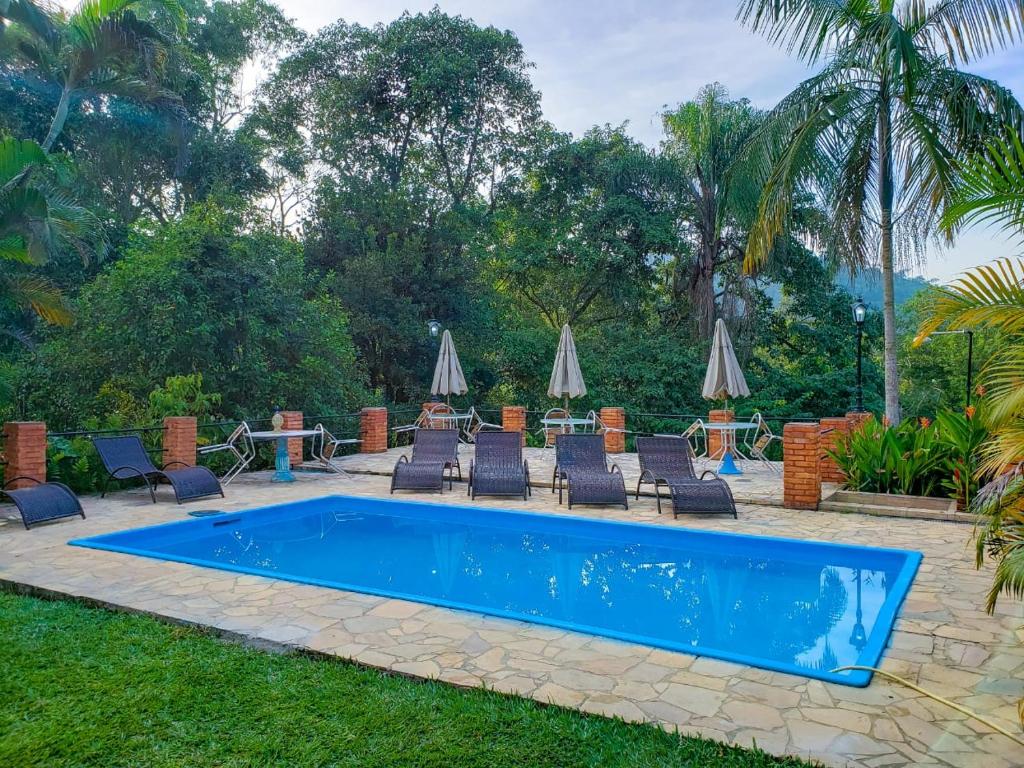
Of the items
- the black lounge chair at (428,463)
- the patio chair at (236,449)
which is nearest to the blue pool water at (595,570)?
the black lounge chair at (428,463)

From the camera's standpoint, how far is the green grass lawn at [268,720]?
269 centimetres

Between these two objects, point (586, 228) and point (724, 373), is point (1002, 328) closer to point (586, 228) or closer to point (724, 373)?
point (724, 373)

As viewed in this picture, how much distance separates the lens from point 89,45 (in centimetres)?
1344

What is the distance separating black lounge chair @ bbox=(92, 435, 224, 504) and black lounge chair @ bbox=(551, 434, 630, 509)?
4344mm

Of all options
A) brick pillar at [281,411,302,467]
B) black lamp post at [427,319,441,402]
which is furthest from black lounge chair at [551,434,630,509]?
black lamp post at [427,319,441,402]

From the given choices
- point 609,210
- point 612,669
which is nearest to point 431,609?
point 612,669

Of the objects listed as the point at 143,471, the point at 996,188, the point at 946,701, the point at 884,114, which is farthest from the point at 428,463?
the point at 884,114

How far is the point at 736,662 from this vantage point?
11.9ft

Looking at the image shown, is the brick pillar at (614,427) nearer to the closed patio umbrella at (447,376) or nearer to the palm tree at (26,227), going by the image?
the closed patio umbrella at (447,376)

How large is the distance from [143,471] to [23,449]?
1272 millimetres

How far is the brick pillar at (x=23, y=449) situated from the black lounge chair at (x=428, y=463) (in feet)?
13.5

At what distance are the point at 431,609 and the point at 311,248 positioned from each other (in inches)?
617

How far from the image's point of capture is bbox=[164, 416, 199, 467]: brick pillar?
31.0 ft

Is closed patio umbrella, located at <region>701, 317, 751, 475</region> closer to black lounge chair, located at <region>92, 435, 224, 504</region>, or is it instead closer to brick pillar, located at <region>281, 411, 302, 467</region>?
brick pillar, located at <region>281, 411, 302, 467</region>
